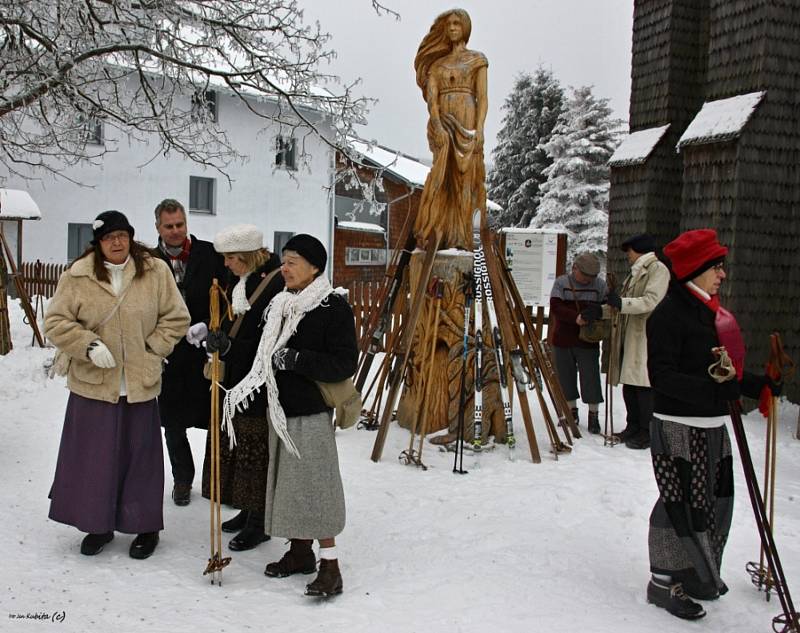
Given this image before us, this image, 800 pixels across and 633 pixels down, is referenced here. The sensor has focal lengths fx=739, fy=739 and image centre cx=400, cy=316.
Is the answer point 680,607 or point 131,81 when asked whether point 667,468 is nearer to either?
point 680,607

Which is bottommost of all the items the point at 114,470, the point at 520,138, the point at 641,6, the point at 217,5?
the point at 114,470

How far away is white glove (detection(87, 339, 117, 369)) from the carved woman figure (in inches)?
134

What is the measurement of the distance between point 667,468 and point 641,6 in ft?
26.8

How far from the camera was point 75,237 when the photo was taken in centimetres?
1973

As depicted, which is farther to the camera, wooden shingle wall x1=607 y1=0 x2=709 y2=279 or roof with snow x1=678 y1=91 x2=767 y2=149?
wooden shingle wall x1=607 y1=0 x2=709 y2=279

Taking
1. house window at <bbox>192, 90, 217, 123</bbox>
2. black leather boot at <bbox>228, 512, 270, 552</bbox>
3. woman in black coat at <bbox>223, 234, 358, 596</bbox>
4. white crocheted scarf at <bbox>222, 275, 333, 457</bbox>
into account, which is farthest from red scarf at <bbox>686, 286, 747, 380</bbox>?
house window at <bbox>192, 90, 217, 123</bbox>

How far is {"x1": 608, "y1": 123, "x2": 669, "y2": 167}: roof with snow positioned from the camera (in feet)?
31.1

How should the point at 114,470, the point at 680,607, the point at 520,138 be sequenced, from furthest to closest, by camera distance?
the point at 520,138 → the point at 114,470 → the point at 680,607

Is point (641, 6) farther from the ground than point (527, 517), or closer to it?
farther from the ground

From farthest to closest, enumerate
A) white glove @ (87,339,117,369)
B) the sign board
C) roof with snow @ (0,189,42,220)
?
roof with snow @ (0,189,42,220), the sign board, white glove @ (87,339,117,369)

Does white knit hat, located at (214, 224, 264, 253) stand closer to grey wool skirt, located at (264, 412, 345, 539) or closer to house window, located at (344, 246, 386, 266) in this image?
grey wool skirt, located at (264, 412, 345, 539)

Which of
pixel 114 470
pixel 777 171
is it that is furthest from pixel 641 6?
pixel 114 470

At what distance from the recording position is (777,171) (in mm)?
7723

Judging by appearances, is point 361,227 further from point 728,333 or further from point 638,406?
point 728,333
